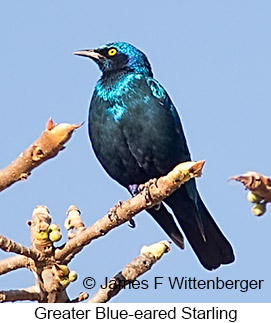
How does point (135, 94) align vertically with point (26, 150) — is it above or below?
above

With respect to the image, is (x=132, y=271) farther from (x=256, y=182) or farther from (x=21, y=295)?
(x=256, y=182)

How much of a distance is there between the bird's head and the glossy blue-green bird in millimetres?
112

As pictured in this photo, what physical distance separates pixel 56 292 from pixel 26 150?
1.16 metres

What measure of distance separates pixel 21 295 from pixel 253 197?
1.77 metres

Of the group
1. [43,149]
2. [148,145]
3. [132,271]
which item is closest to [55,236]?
[132,271]

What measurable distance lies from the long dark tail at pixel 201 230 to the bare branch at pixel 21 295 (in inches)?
134

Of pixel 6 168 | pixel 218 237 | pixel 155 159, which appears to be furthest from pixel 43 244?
pixel 218 237

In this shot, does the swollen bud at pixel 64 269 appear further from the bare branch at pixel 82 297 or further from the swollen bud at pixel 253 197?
the swollen bud at pixel 253 197

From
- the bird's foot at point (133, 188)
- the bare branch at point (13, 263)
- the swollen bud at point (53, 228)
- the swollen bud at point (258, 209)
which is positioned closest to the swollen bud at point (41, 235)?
the swollen bud at point (53, 228)

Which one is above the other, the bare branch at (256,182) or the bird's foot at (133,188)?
the bird's foot at (133,188)

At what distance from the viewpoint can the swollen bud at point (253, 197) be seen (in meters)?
1.43

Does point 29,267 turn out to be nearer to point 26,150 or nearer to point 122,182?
point 26,150

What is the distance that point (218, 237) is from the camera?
21.1ft
